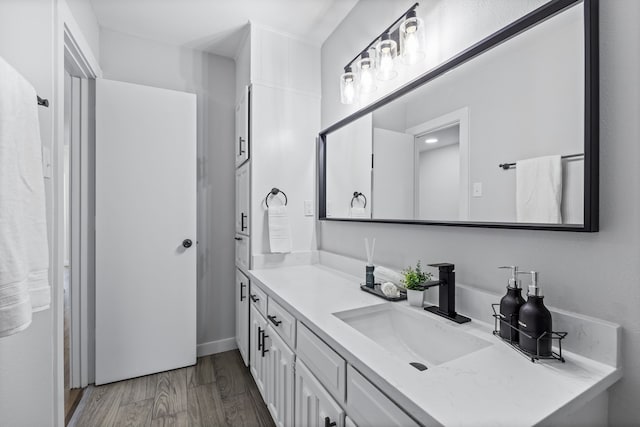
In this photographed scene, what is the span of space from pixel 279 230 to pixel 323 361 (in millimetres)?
1154

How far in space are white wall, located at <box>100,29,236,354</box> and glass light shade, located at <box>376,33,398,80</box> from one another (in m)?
1.51

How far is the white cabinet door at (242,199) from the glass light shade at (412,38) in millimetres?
1253

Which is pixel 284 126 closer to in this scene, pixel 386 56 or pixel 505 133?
pixel 386 56

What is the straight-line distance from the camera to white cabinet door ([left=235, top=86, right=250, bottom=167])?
211 cm

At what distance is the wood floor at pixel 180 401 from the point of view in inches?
66.1

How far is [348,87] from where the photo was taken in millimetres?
1797

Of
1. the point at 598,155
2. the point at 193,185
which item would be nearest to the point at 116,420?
the point at 193,185

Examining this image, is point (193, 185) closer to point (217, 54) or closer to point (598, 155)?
point (217, 54)

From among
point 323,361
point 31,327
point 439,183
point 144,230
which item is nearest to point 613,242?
point 439,183

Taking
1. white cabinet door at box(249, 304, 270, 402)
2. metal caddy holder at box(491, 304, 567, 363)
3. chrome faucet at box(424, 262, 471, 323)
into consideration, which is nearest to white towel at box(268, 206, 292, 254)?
white cabinet door at box(249, 304, 270, 402)

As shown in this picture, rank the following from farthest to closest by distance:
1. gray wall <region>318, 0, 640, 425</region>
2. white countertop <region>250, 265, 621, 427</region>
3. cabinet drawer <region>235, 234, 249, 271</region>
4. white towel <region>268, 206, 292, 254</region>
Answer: cabinet drawer <region>235, 234, 249, 271</region>
white towel <region>268, 206, 292, 254</region>
gray wall <region>318, 0, 640, 425</region>
white countertop <region>250, 265, 621, 427</region>

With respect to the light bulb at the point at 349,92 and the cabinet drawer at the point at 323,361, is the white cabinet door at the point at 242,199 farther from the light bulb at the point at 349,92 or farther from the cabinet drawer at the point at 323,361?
the cabinet drawer at the point at 323,361

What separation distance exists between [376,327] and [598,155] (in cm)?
91

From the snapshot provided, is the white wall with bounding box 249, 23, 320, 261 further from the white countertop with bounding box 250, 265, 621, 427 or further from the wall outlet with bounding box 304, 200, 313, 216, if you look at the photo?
the white countertop with bounding box 250, 265, 621, 427
